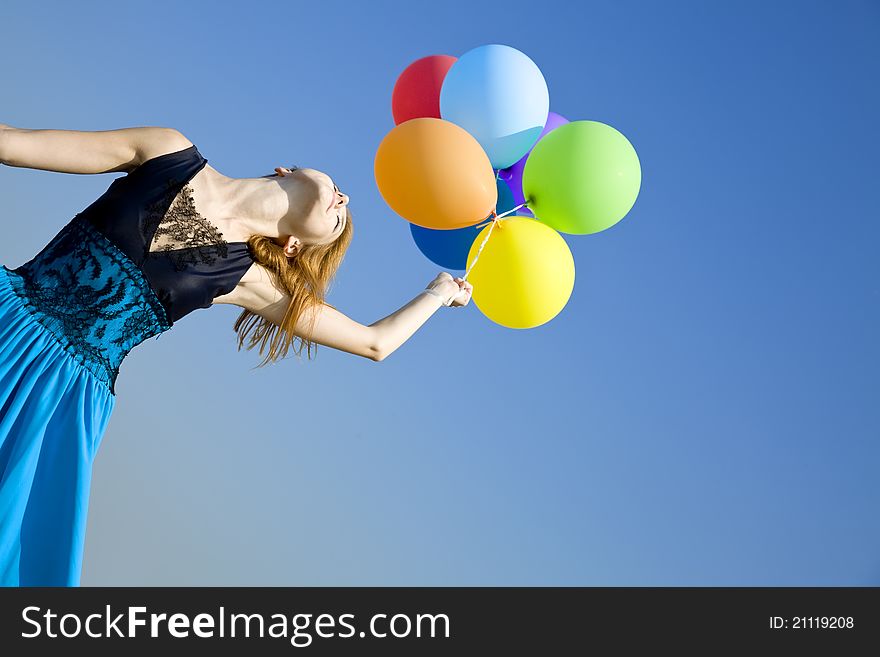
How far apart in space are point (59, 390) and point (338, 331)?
835 millimetres

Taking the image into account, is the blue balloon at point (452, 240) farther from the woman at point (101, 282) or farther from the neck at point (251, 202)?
the neck at point (251, 202)

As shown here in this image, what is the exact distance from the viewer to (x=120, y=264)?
229cm

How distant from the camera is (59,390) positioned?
2.25 meters

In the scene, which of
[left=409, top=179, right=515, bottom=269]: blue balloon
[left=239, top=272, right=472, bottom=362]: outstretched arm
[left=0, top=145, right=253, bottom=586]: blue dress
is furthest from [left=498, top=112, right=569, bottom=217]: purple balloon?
[left=0, top=145, right=253, bottom=586]: blue dress

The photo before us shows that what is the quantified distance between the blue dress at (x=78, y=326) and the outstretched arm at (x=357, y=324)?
240 mm

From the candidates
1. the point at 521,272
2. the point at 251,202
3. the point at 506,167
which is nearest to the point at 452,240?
the point at 506,167

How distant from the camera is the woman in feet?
6.97

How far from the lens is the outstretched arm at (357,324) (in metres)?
2.65

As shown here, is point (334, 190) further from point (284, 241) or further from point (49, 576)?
point (49, 576)

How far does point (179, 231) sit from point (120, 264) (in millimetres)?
181

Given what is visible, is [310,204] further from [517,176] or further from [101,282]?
[517,176]

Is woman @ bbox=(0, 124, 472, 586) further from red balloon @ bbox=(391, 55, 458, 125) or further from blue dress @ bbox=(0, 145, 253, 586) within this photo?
red balloon @ bbox=(391, 55, 458, 125)

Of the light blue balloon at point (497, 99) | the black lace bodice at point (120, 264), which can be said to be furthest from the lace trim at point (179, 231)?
the light blue balloon at point (497, 99)

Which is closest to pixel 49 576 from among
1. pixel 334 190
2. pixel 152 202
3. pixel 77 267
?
pixel 77 267
